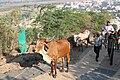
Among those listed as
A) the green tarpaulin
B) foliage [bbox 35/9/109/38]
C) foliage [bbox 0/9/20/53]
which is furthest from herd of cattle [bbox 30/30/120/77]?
foliage [bbox 35/9/109/38]

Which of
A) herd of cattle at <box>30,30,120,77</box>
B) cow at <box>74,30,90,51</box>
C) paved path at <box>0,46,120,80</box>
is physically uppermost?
herd of cattle at <box>30,30,120,77</box>

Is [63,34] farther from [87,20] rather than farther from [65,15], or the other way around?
[87,20]

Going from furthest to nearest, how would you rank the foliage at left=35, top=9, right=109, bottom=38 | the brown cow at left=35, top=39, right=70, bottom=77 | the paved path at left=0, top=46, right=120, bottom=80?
the foliage at left=35, top=9, right=109, bottom=38 → the paved path at left=0, top=46, right=120, bottom=80 → the brown cow at left=35, top=39, right=70, bottom=77

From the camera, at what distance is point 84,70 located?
8.59 m

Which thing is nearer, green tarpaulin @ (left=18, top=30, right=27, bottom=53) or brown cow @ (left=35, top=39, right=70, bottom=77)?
brown cow @ (left=35, top=39, right=70, bottom=77)

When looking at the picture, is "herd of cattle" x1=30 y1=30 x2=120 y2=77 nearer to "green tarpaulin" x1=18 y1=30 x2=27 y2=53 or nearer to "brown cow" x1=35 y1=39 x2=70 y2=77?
"brown cow" x1=35 y1=39 x2=70 y2=77

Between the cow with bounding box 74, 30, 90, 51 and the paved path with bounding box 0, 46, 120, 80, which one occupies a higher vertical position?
the cow with bounding box 74, 30, 90, 51

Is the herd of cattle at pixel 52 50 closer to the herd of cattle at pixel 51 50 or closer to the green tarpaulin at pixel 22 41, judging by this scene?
the herd of cattle at pixel 51 50

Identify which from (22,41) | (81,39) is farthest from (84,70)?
(22,41)

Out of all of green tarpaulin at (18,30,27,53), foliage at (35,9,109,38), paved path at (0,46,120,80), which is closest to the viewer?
paved path at (0,46,120,80)

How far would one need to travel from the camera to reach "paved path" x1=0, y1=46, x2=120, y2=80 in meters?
7.88

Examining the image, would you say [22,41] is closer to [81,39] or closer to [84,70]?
[81,39]

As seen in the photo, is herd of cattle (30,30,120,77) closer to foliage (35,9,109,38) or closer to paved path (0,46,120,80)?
paved path (0,46,120,80)

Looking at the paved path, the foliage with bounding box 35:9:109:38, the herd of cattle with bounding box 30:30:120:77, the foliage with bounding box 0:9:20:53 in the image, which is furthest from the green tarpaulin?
the herd of cattle with bounding box 30:30:120:77
